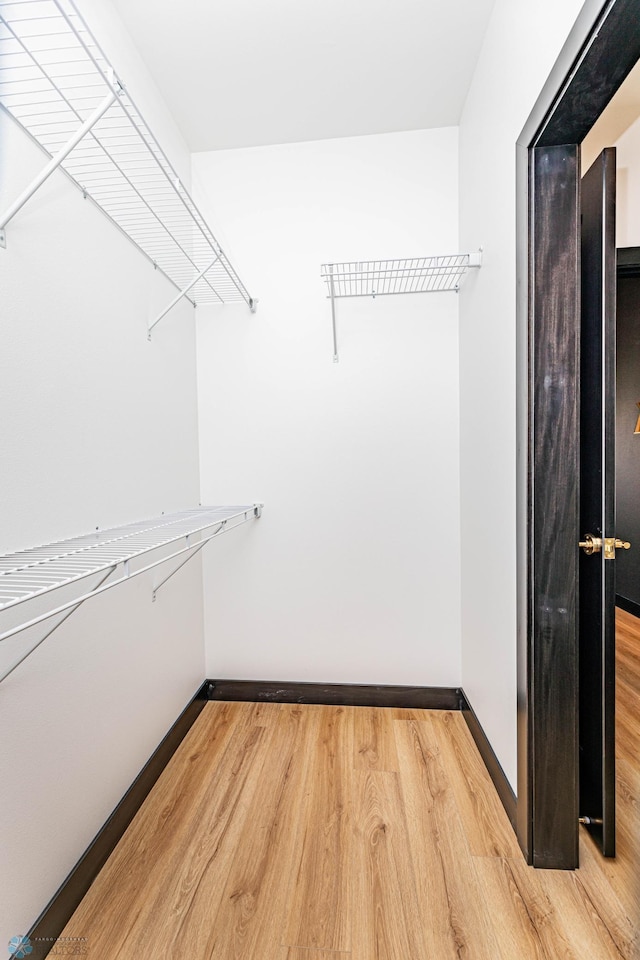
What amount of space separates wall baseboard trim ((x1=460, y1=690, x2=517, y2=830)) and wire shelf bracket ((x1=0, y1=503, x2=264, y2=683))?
1224 millimetres

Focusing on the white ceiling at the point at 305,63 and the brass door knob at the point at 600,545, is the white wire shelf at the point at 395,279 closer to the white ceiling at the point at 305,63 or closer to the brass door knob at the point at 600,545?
the white ceiling at the point at 305,63

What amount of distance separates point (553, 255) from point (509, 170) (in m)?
0.35

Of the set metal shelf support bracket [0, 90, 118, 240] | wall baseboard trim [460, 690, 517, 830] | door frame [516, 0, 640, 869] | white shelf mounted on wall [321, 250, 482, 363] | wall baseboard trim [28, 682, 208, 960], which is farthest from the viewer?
white shelf mounted on wall [321, 250, 482, 363]

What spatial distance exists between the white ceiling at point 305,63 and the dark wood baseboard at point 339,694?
7.97 feet

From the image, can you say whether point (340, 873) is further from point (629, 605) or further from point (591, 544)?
point (629, 605)

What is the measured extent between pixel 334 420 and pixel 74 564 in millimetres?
1299

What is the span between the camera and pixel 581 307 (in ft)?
3.99

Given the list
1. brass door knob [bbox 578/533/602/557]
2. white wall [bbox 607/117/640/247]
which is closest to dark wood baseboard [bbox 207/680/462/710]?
brass door knob [bbox 578/533/602/557]

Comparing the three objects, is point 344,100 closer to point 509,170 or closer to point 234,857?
point 509,170

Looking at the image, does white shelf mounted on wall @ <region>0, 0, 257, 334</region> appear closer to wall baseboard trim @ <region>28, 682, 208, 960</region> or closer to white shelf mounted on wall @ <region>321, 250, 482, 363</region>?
white shelf mounted on wall @ <region>321, 250, 482, 363</region>

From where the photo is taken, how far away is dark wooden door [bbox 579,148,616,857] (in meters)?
1.14

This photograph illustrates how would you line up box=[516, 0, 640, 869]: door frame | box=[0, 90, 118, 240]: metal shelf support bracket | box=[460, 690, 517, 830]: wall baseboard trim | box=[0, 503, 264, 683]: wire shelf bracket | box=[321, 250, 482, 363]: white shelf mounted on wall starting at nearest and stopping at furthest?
box=[0, 503, 264, 683]: wire shelf bracket
box=[0, 90, 118, 240]: metal shelf support bracket
box=[516, 0, 640, 869]: door frame
box=[460, 690, 517, 830]: wall baseboard trim
box=[321, 250, 482, 363]: white shelf mounted on wall

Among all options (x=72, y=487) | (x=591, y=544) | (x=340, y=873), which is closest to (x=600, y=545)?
(x=591, y=544)

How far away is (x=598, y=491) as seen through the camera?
1.18 meters
